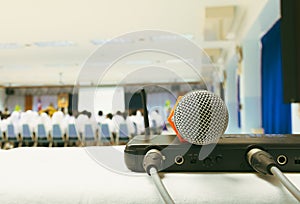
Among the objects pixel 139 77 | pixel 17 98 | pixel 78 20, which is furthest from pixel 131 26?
pixel 17 98

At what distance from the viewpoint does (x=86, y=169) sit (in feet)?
1.21

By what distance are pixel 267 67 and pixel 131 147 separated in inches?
119

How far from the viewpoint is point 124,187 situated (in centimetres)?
29

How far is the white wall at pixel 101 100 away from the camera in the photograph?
0.37 m

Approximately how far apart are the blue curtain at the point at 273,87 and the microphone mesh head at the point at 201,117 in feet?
7.47

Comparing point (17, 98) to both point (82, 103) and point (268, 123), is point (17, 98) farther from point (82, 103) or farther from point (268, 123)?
point (82, 103)

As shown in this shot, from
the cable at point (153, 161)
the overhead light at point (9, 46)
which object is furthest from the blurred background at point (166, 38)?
the cable at point (153, 161)

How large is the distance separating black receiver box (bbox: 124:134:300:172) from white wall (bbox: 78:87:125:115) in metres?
0.08

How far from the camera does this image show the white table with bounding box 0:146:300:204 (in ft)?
0.88

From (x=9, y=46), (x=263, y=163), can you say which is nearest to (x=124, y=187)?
(x=263, y=163)

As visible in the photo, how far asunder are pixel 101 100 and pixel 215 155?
7.0 inches

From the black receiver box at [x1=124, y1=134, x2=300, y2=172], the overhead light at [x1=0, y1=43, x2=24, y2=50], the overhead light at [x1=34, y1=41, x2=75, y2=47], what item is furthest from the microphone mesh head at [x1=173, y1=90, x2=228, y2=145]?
the overhead light at [x1=0, y1=43, x2=24, y2=50]

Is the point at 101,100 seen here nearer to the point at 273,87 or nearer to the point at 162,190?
the point at 162,190

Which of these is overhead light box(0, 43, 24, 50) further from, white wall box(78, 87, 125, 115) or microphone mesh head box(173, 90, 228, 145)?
microphone mesh head box(173, 90, 228, 145)
